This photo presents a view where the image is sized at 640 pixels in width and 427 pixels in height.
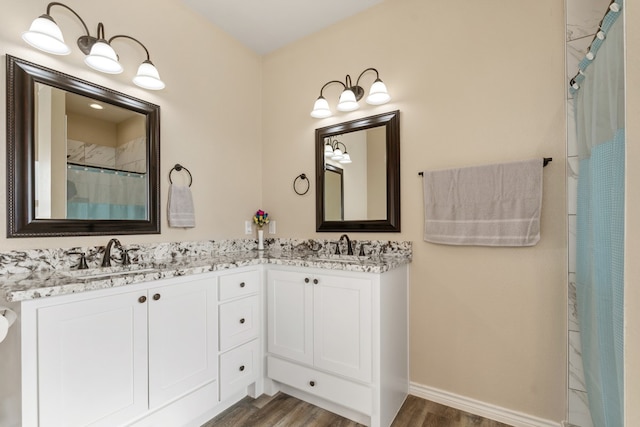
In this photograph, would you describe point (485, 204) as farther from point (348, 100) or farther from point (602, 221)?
point (348, 100)

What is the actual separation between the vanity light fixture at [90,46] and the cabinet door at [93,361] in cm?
127

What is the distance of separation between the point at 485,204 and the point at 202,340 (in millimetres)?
1884

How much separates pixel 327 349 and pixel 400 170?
1328mm

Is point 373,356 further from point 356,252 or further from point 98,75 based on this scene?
point 98,75

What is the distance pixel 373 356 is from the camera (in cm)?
163

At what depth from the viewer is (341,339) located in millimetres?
1738

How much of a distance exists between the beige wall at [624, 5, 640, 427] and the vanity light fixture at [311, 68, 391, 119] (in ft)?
5.32

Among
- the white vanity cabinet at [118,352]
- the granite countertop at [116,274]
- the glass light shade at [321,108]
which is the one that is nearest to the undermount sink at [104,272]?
the granite countertop at [116,274]

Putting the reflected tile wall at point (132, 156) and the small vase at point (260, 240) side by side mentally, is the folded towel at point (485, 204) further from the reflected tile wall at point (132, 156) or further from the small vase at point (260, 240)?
the reflected tile wall at point (132, 156)

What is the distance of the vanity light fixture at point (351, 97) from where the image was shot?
204 centimetres

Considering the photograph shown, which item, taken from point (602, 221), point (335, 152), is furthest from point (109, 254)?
point (602, 221)

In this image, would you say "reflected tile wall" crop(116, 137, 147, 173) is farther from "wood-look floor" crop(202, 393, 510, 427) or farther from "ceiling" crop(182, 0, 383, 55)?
"wood-look floor" crop(202, 393, 510, 427)

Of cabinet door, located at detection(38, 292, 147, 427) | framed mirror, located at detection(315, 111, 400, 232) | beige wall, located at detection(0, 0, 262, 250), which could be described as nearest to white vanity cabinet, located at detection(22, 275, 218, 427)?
cabinet door, located at detection(38, 292, 147, 427)

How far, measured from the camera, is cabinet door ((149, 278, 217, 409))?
1459 mm
